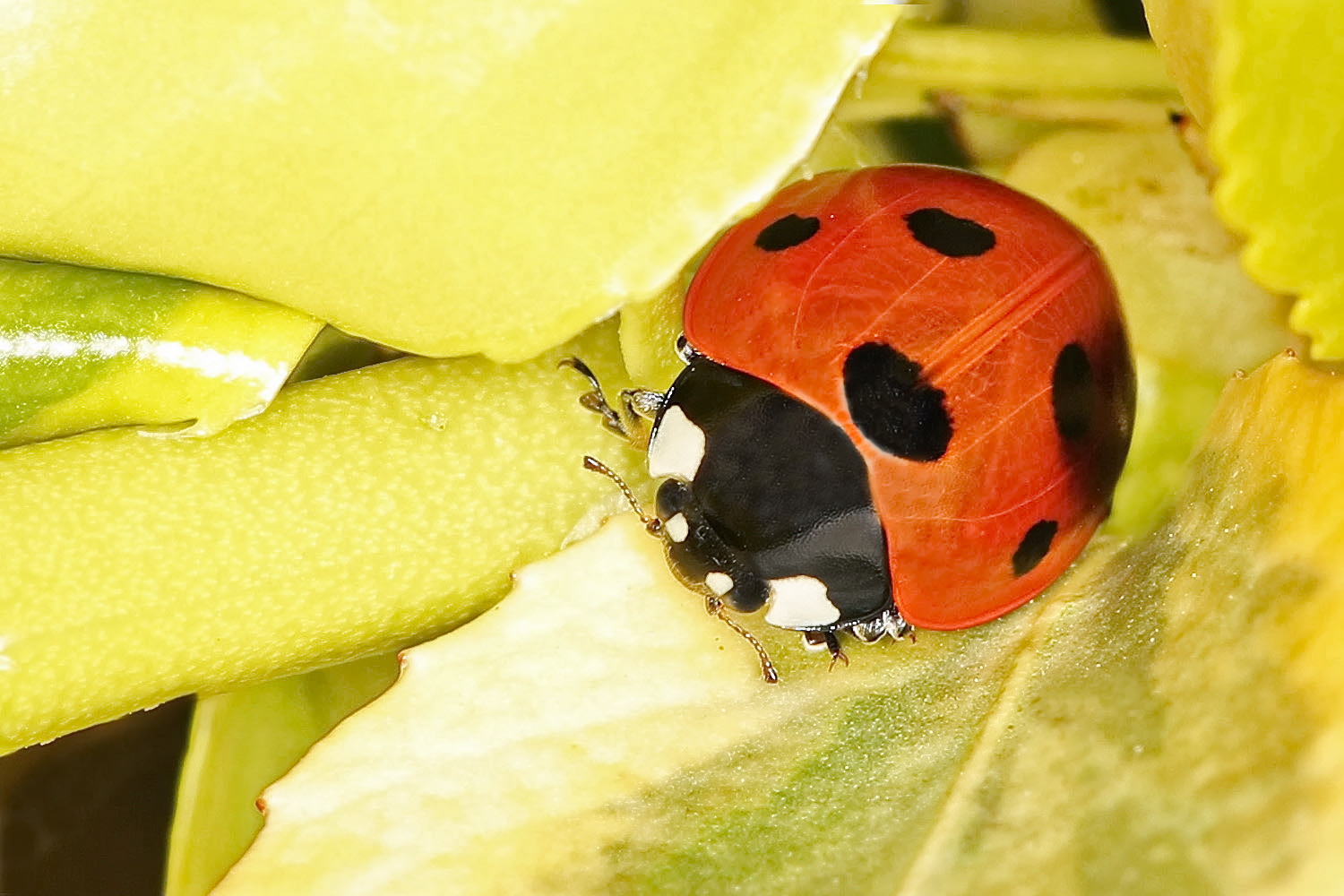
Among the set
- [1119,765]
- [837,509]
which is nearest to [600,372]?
[837,509]

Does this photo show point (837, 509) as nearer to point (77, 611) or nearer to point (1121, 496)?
point (1121, 496)

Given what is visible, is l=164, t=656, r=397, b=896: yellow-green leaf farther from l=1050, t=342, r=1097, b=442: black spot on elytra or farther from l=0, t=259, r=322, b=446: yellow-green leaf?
l=1050, t=342, r=1097, b=442: black spot on elytra

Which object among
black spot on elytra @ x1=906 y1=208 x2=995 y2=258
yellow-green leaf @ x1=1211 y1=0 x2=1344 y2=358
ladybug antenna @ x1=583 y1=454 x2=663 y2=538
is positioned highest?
yellow-green leaf @ x1=1211 y1=0 x2=1344 y2=358

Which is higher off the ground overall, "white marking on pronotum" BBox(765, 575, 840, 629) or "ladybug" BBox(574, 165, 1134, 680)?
"ladybug" BBox(574, 165, 1134, 680)

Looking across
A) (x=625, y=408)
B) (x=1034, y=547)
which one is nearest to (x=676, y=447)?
(x=625, y=408)

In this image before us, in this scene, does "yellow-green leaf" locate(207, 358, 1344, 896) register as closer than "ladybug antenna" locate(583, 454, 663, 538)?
Yes

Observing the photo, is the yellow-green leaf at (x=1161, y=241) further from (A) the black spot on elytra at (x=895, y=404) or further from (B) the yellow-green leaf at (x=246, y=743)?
(B) the yellow-green leaf at (x=246, y=743)

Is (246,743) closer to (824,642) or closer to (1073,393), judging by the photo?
(824,642)

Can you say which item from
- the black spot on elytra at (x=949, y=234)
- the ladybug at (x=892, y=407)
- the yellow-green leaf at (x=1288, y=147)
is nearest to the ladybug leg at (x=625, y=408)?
the ladybug at (x=892, y=407)

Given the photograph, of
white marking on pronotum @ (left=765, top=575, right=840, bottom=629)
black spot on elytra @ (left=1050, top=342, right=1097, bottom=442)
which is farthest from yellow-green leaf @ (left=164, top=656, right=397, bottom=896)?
black spot on elytra @ (left=1050, top=342, right=1097, bottom=442)
